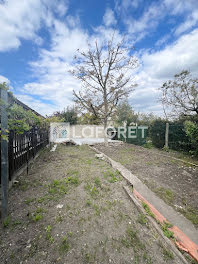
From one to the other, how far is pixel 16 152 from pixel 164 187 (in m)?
4.32

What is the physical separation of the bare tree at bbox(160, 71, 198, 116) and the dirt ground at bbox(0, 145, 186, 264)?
8.38m

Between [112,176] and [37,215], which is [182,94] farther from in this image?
[37,215]

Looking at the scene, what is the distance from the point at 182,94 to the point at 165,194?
8.11 m

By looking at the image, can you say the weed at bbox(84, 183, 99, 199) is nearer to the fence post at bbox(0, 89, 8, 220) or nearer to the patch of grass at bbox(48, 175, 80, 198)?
the patch of grass at bbox(48, 175, 80, 198)

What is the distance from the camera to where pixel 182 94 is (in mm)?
8117

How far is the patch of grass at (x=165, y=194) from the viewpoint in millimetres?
2626

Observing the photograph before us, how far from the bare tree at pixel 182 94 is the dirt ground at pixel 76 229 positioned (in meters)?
8.38

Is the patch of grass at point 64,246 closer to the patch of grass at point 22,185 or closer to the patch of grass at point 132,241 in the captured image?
the patch of grass at point 132,241

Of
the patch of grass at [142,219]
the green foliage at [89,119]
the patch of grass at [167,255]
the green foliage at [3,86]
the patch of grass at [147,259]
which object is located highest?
the green foliage at [89,119]

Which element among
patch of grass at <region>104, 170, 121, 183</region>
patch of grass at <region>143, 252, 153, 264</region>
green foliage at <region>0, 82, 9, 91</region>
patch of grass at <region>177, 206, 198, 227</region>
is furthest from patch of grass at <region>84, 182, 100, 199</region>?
green foliage at <region>0, 82, 9, 91</region>

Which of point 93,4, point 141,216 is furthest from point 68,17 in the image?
point 141,216

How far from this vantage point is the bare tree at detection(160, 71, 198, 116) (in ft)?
25.0

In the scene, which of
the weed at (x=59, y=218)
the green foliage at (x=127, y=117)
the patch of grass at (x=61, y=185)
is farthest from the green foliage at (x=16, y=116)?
the green foliage at (x=127, y=117)

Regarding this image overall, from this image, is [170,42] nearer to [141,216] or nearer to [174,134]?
[174,134]
